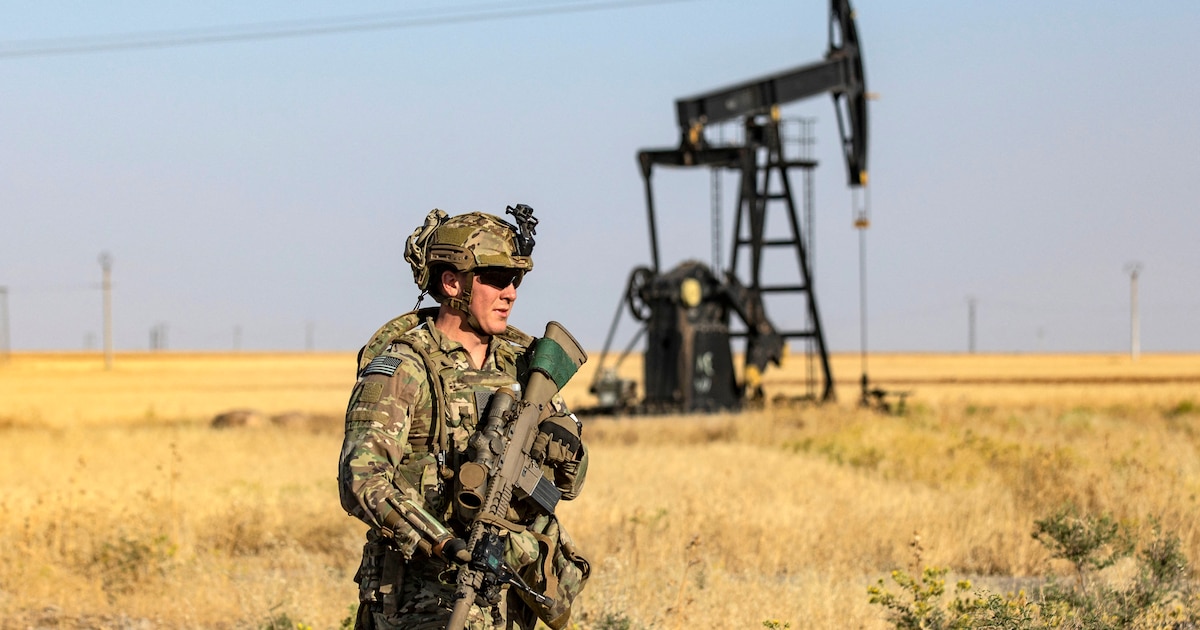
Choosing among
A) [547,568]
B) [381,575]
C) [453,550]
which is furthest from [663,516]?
[453,550]

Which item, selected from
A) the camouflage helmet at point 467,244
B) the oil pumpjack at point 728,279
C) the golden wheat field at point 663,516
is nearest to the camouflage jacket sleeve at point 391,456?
the camouflage helmet at point 467,244

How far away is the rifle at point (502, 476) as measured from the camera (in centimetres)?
446

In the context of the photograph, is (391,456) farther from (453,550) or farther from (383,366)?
(453,550)

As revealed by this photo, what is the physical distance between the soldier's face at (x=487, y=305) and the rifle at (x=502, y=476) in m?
0.18

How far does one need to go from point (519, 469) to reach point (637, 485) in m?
10.7

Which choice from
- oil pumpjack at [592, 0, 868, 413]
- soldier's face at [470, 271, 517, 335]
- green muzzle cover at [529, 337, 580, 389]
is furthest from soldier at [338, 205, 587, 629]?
oil pumpjack at [592, 0, 868, 413]

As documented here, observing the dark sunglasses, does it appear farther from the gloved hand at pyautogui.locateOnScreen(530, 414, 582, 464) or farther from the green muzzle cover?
the gloved hand at pyautogui.locateOnScreen(530, 414, 582, 464)

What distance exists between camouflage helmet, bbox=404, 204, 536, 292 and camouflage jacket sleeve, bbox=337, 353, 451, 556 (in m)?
0.38

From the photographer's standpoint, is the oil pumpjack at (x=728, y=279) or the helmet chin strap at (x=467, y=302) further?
the oil pumpjack at (x=728, y=279)

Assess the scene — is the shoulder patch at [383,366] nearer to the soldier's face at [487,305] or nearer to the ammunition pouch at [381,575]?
the soldier's face at [487,305]

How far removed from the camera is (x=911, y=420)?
947 inches

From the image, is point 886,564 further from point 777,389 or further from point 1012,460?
point 777,389

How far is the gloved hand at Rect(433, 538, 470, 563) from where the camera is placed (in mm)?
4410

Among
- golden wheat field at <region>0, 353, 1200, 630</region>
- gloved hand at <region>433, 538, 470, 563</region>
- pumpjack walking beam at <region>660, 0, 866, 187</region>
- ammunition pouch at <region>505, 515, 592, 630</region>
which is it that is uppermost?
pumpjack walking beam at <region>660, 0, 866, 187</region>
